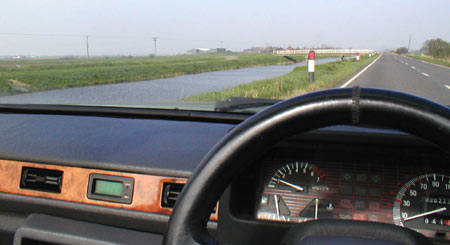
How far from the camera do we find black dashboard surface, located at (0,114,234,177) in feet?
7.02

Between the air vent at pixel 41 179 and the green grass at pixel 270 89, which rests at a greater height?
the green grass at pixel 270 89

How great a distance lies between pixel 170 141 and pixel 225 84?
257cm

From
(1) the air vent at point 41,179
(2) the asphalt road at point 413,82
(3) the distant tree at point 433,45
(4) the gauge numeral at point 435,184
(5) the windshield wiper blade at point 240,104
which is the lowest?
(2) the asphalt road at point 413,82

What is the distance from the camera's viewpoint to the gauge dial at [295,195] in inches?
75.5

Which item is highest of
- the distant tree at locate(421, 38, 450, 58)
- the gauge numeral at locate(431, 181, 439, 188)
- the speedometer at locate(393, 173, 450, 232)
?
the distant tree at locate(421, 38, 450, 58)

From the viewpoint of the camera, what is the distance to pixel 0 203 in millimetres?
2400

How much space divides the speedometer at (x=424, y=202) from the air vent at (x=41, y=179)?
156cm

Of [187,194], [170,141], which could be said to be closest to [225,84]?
[170,141]

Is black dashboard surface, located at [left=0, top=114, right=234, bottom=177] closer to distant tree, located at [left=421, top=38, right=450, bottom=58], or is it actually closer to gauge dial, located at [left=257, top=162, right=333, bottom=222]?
gauge dial, located at [left=257, top=162, right=333, bottom=222]

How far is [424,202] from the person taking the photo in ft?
6.05

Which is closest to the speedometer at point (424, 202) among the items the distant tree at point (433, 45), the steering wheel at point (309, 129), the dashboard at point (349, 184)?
the dashboard at point (349, 184)

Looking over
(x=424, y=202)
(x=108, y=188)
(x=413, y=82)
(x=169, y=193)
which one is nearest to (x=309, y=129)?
(x=424, y=202)

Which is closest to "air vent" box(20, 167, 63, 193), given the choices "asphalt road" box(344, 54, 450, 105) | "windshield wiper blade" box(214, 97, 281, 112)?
"windshield wiper blade" box(214, 97, 281, 112)

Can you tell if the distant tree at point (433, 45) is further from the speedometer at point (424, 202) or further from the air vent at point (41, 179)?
the air vent at point (41, 179)
